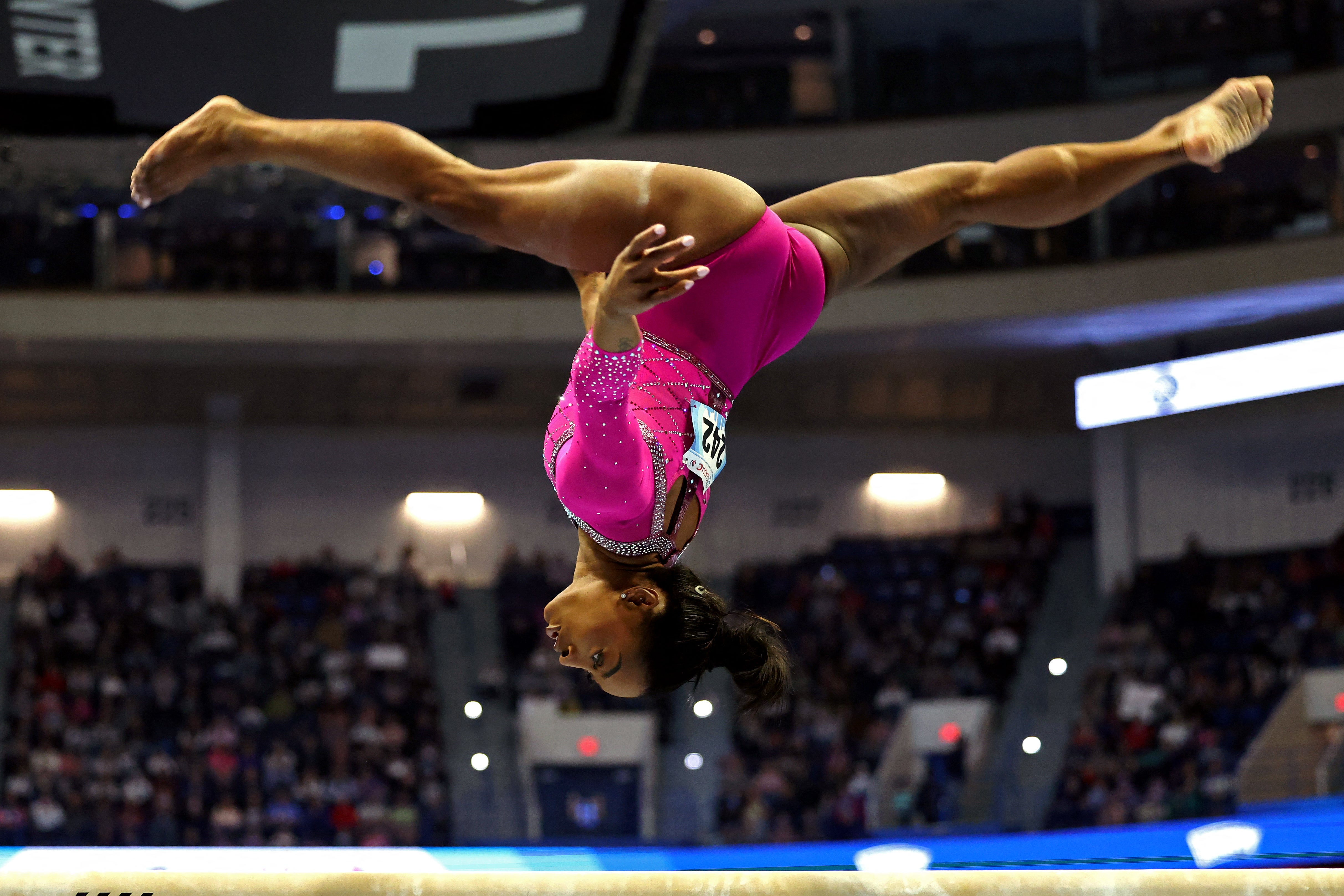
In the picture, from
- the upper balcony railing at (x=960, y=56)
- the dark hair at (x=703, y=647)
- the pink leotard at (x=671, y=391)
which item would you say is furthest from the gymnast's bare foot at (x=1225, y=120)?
the upper balcony railing at (x=960, y=56)

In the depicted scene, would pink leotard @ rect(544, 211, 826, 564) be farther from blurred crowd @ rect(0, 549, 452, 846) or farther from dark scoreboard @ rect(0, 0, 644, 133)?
blurred crowd @ rect(0, 549, 452, 846)

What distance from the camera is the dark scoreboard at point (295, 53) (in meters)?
10.8

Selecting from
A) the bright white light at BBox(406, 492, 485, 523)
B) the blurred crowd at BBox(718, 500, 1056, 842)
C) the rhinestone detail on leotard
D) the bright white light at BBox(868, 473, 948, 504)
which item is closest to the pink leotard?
the rhinestone detail on leotard

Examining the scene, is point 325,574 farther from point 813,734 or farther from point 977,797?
→ point 977,797

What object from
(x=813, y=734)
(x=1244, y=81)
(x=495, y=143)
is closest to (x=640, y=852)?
(x=813, y=734)

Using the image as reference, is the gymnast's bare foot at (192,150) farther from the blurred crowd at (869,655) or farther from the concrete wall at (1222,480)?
the concrete wall at (1222,480)

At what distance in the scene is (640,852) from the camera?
425 inches

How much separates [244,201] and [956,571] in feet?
27.9

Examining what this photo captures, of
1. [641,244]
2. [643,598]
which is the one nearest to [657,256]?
[641,244]

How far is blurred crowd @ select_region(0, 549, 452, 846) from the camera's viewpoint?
40.1 ft

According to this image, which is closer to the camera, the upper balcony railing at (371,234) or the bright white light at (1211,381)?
the upper balcony railing at (371,234)

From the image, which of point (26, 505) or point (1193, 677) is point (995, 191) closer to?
point (1193, 677)

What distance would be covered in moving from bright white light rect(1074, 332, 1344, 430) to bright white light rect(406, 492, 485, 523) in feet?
23.8

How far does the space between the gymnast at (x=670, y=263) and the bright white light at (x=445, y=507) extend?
14.3 m
